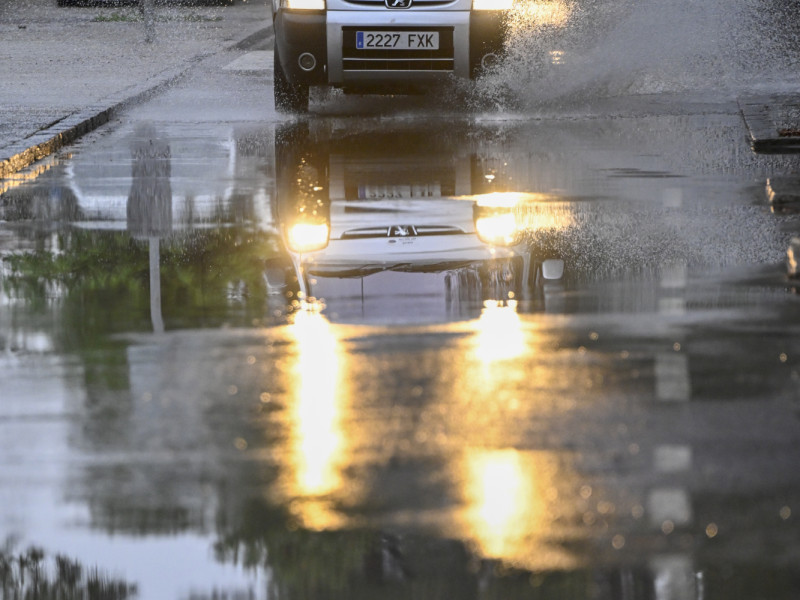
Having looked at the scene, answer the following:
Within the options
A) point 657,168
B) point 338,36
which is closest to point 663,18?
point 338,36

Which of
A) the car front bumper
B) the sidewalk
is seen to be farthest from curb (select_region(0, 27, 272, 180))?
the car front bumper

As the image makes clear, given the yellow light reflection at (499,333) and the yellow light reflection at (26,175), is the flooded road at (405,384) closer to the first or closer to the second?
the yellow light reflection at (499,333)

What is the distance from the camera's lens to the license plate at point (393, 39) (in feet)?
43.2

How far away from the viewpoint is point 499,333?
18.1 feet

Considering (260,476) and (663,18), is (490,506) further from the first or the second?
(663,18)

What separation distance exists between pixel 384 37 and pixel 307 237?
5.99 meters

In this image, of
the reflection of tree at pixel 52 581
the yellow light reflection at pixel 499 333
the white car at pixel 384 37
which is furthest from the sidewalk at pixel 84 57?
the reflection of tree at pixel 52 581

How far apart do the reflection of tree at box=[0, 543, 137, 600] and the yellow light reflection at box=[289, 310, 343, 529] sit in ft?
1.60

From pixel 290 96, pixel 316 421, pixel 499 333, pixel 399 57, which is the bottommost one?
pixel 316 421

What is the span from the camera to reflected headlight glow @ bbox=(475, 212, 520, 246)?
7305 millimetres

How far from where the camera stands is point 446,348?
5.30 meters

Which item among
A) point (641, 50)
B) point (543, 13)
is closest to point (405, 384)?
point (543, 13)

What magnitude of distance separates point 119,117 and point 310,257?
7668 millimetres

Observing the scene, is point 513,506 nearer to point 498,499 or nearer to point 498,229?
point 498,499
